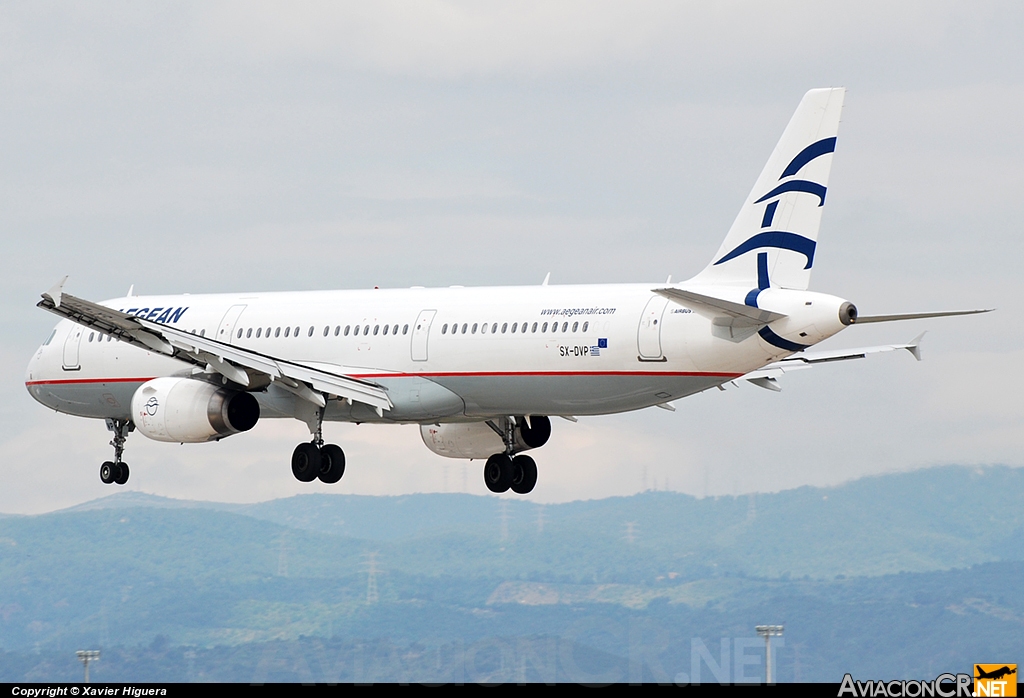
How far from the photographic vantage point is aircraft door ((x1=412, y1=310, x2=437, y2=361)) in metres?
42.5

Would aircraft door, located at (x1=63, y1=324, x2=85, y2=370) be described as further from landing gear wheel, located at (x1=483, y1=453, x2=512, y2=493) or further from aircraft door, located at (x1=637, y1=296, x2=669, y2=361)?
aircraft door, located at (x1=637, y1=296, x2=669, y2=361)

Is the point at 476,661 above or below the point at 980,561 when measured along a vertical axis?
below

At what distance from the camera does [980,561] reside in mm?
79562

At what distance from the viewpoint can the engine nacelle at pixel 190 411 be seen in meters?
41.7

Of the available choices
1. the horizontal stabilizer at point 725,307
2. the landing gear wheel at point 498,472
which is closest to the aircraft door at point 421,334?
the landing gear wheel at point 498,472

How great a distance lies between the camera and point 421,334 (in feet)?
140

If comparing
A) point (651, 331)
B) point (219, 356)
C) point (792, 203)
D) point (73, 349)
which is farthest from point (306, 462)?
point (792, 203)

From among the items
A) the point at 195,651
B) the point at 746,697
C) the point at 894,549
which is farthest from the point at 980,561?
the point at 746,697

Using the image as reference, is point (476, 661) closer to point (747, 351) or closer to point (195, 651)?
point (195, 651)

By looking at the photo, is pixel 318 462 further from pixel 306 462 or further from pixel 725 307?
pixel 725 307

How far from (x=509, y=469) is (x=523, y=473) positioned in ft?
1.39

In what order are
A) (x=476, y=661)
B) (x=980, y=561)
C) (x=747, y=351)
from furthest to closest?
(x=980, y=561) → (x=476, y=661) → (x=747, y=351)

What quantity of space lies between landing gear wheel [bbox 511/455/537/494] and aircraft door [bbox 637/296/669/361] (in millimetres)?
9307

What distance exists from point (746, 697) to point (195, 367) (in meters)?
20.1
